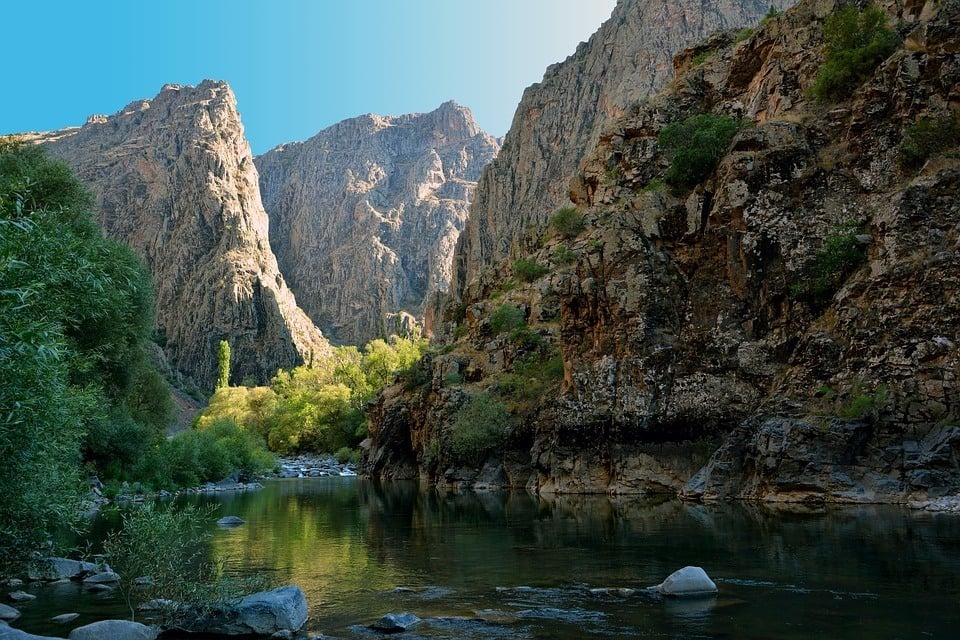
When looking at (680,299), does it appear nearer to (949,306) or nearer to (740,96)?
(949,306)

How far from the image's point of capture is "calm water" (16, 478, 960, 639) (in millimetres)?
10875

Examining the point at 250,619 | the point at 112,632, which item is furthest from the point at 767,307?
the point at 112,632

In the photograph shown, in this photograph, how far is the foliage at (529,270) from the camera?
2603 inches

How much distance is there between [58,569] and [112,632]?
7064 mm

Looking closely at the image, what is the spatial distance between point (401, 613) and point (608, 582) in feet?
16.1

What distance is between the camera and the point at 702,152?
44906mm

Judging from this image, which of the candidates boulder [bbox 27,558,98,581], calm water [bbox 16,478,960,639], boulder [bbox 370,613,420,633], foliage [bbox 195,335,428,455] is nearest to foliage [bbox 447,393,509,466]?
calm water [bbox 16,478,960,639]

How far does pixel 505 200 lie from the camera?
5876 inches

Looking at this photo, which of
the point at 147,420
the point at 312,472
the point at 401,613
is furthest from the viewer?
the point at 312,472

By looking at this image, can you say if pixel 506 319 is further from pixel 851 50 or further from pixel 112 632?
pixel 112 632

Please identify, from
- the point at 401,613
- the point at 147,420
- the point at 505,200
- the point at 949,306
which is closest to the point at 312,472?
the point at 147,420

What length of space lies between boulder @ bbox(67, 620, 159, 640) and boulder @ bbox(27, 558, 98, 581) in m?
5.73

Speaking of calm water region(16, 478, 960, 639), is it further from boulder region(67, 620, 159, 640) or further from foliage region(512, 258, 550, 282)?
foliage region(512, 258, 550, 282)

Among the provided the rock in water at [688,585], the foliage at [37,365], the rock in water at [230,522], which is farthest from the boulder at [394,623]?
the rock in water at [230,522]
